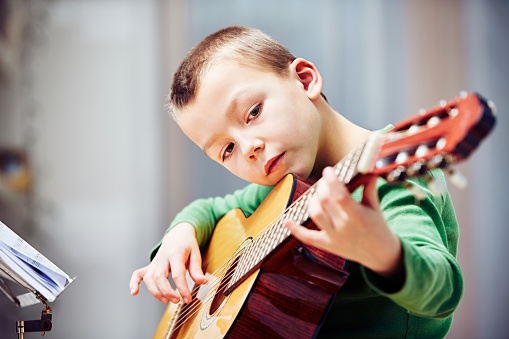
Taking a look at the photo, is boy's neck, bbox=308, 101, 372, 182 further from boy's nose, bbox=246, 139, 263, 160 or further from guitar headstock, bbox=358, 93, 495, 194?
guitar headstock, bbox=358, 93, 495, 194

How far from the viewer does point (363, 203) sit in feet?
2.13

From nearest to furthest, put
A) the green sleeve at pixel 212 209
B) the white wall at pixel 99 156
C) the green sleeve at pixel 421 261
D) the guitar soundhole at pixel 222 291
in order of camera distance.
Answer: the green sleeve at pixel 421 261 < the guitar soundhole at pixel 222 291 < the green sleeve at pixel 212 209 < the white wall at pixel 99 156

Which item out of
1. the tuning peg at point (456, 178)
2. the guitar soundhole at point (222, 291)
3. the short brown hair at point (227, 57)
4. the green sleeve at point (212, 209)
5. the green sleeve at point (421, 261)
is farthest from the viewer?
the green sleeve at point (212, 209)

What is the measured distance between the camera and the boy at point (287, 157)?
74 centimetres

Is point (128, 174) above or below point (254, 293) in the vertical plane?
below

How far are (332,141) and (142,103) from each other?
1634 mm

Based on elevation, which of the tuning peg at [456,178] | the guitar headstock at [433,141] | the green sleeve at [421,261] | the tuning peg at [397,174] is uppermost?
the guitar headstock at [433,141]

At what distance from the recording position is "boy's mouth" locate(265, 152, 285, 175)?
0.98 m

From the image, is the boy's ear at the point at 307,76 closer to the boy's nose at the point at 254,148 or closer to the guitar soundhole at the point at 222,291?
the boy's nose at the point at 254,148

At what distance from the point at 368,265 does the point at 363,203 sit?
0.07 metres

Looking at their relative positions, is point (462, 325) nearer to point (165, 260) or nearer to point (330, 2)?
point (330, 2)

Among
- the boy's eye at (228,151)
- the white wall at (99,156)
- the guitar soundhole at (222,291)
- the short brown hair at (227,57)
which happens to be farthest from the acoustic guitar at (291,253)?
the white wall at (99,156)

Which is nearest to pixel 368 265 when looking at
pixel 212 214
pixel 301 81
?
pixel 301 81

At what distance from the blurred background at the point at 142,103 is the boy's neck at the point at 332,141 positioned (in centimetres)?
148
